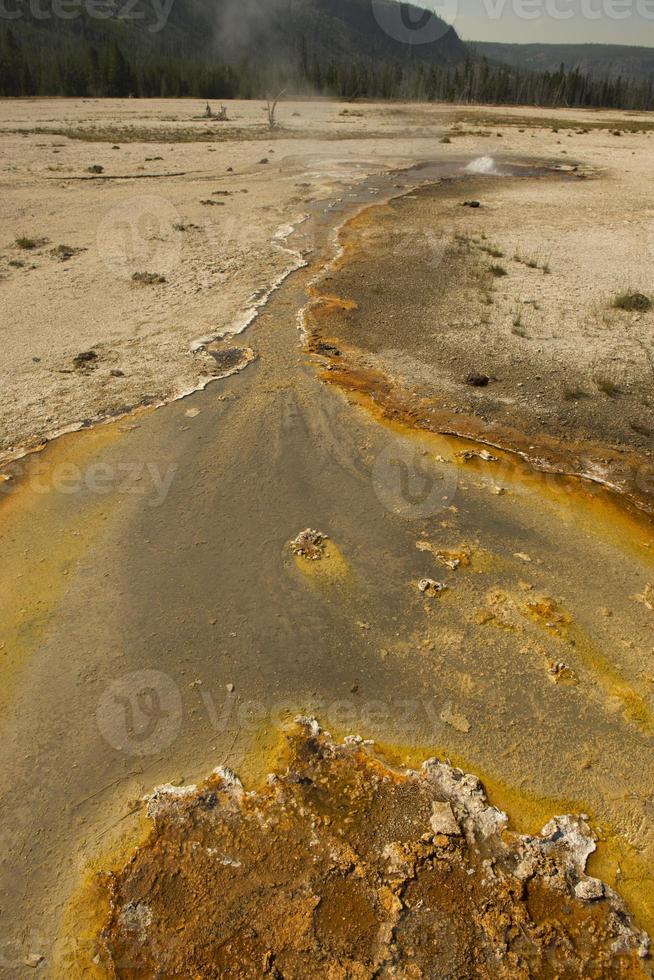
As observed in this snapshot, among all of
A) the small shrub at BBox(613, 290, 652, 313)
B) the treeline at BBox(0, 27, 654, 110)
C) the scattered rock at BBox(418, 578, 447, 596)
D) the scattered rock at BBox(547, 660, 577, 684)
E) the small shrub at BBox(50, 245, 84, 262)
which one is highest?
the treeline at BBox(0, 27, 654, 110)

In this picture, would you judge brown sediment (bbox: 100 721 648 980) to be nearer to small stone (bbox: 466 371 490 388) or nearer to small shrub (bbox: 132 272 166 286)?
small stone (bbox: 466 371 490 388)

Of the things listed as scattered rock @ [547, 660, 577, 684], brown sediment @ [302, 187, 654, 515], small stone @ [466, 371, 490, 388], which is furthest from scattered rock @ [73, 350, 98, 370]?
scattered rock @ [547, 660, 577, 684]

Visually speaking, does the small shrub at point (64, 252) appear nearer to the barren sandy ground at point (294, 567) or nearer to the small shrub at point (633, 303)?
the barren sandy ground at point (294, 567)

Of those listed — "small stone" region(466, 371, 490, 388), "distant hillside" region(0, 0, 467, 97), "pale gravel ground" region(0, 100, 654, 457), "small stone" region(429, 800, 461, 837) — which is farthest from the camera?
"distant hillside" region(0, 0, 467, 97)

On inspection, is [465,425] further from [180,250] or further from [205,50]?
[205,50]

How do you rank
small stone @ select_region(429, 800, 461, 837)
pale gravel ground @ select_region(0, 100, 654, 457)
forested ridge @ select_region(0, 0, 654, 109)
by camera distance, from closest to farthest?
small stone @ select_region(429, 800, 461, 837)
pale gravel ground @ select_region(0, 100, 654, 457)
forested ridge @ select_region(0, 0, 654, 109)

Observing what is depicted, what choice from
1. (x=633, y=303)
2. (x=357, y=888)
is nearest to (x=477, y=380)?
(x=633, y=303)
